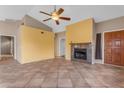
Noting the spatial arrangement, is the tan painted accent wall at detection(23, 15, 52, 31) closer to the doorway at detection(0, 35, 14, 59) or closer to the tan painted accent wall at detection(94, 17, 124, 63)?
the doorway at detection(0, 35, 14, 59)

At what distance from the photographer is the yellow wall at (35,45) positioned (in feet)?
22.6

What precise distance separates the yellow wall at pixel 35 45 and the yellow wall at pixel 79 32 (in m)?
1.55

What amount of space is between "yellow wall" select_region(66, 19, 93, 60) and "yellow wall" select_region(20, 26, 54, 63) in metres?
1.55

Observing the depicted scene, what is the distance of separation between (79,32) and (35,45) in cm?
313

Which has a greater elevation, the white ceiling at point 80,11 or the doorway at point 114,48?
the white ceiling at point 80,11

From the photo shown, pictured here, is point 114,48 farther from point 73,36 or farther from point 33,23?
point 33,23

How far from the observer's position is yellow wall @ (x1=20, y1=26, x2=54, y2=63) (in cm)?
688

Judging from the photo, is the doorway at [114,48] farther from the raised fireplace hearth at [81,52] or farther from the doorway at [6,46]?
the doorway at [6,46]

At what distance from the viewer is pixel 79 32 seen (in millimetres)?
7621

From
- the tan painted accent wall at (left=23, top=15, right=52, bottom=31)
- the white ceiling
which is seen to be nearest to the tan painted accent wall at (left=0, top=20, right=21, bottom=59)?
the tan painted accent wall at (left=23, top=15, right=52, bottom=31)

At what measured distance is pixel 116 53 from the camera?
625cm

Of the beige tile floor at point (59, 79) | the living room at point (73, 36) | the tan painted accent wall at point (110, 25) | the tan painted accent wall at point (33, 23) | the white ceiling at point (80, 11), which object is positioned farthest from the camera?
the tan painted accent wall at point (33, 23)

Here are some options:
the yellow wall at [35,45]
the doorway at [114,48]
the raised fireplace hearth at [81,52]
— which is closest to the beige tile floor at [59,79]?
the doorway at [114,48]
